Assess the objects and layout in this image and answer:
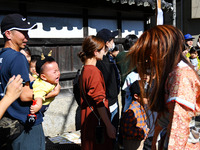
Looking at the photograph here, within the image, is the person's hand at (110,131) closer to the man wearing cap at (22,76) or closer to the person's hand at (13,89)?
the man wearing cap at (22,76)

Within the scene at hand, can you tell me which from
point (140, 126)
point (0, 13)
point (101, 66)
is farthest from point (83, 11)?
point (140, 126)

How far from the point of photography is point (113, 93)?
10.8ft

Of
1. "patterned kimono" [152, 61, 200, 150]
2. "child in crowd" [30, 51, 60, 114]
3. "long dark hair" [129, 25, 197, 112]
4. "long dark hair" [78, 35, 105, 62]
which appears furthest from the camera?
"long dark hair" [78, 35, 105, 62]

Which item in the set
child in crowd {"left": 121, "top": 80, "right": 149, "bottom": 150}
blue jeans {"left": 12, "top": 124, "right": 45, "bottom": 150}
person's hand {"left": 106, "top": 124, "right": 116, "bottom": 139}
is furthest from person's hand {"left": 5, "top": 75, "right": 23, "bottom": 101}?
child in crowd {"left": 121, "top": 80, "right": 149, "bottom": 150}

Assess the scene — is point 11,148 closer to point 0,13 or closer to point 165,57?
point 165,57

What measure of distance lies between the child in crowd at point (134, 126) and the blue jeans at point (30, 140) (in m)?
1.05

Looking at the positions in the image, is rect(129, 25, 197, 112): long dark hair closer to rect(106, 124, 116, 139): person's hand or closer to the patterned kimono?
the patterned kimono

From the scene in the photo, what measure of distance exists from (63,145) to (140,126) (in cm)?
244

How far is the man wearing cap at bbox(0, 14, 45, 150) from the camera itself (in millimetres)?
2096

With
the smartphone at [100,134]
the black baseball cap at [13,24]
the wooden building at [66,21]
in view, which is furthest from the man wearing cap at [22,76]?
the wooden building at [66,21]

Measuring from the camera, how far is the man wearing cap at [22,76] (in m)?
2.10

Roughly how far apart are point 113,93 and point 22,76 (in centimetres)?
153

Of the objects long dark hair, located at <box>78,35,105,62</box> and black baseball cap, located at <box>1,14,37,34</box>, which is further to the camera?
long dark hair, located at <box>78,35,105,62</box>

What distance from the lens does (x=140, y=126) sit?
2.81 m
